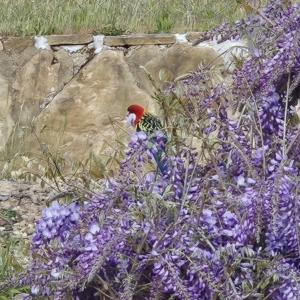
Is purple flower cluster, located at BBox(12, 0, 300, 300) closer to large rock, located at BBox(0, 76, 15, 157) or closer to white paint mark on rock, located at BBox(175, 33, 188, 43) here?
white paint mark on rock, located at BBox(175, 33, 188, 43)

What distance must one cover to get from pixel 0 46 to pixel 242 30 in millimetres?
2813

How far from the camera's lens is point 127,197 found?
2.17m

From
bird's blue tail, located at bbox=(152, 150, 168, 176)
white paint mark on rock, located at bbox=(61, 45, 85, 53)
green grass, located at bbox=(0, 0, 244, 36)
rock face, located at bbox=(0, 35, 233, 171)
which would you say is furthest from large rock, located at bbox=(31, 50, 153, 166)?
bird's blue tail, located at bbox=(152, 150, 168, 176)

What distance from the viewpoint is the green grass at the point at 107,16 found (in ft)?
16.6

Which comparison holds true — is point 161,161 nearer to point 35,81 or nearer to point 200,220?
point 200,220

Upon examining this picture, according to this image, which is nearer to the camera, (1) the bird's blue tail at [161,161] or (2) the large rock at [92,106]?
(1) the bird's blue tail at [161,161]

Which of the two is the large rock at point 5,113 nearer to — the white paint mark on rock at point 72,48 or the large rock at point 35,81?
the large rock at point 35,81

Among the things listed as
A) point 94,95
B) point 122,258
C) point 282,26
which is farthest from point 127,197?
point 94,95

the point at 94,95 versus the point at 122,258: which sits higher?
the point at 122,258

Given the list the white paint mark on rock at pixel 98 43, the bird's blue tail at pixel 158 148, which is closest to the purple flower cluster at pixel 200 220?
the bird's blue tail at pixel 158 148

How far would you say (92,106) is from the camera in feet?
16.2

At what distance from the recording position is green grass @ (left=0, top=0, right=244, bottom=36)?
507 cm

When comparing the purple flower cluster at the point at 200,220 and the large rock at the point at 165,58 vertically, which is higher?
the purple flower cluster at the point at 200,220

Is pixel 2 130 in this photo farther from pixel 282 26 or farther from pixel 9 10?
pixel 282 26
